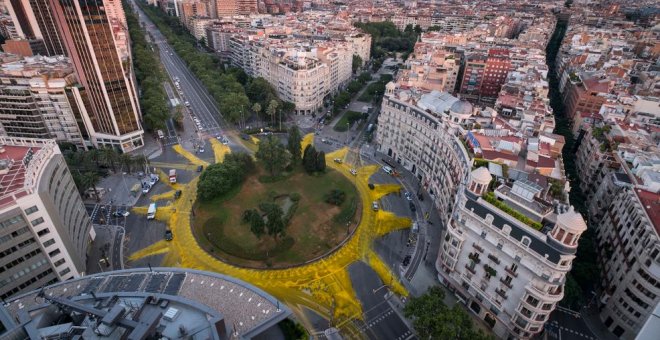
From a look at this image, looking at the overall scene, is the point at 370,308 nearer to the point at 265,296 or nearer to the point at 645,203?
the point at 265,296

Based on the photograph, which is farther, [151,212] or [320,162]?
[320,162]

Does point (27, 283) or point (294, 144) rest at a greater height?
point (294, 144)

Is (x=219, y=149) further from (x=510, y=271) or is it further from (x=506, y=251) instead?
(x=510, y=271)

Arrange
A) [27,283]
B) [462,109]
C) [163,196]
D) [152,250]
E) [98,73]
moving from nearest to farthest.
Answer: [27,283], [152,250], [462,109], [163,196], [98,73]

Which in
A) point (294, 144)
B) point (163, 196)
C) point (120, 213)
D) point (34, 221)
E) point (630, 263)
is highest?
point (34, 221)

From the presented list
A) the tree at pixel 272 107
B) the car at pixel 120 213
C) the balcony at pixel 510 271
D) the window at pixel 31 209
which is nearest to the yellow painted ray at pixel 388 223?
the balcony at pixel 510 271

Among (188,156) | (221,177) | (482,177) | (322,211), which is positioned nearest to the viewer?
(482,177)

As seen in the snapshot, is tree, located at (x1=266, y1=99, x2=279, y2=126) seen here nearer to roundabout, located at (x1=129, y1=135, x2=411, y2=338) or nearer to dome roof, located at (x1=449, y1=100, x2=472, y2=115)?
roundabout, located at (x1=129, y1=135, x2=411, y2=338)

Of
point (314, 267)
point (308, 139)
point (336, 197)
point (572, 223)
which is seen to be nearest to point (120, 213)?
point (314, 267)

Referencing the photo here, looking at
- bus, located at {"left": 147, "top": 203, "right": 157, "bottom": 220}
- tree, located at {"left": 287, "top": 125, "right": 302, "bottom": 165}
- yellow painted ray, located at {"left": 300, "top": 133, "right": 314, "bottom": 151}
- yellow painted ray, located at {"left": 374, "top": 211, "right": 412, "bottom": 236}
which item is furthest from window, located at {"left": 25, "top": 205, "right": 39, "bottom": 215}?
yellow painted ray, located at {"left": 300, "top": 133, "right": 314, "bottom": 151}
